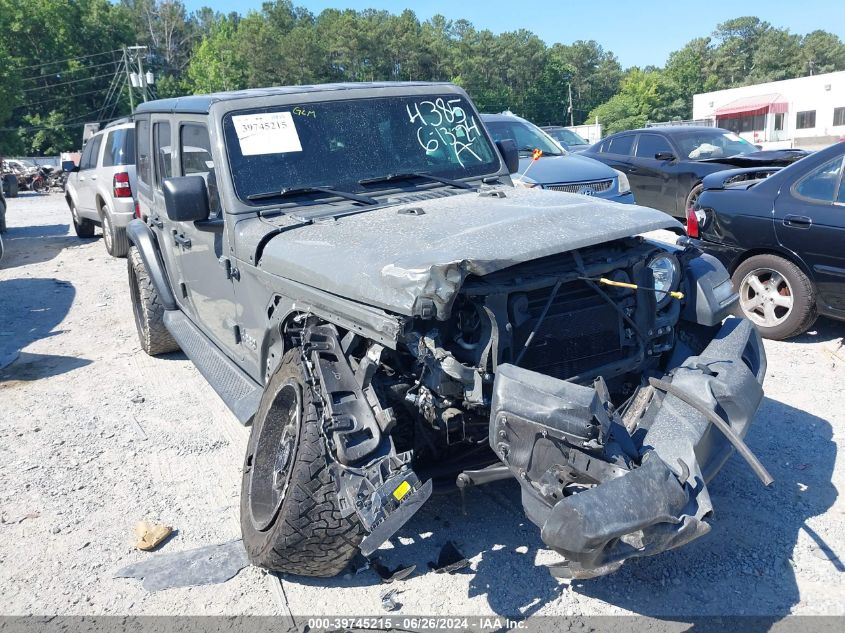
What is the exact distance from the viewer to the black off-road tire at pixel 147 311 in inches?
233

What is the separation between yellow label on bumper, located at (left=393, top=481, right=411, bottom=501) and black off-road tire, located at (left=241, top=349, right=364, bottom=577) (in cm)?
31

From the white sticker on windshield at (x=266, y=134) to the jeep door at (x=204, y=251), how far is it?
236mm

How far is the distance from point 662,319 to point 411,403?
131 cm

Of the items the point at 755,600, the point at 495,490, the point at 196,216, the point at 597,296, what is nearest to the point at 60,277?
the point at 196,216

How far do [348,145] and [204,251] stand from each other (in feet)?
3.79

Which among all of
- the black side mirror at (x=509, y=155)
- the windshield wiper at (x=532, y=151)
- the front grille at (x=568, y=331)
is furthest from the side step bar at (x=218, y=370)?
the windshield wiper at (x=532, y=151)

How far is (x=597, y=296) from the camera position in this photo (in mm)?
3088

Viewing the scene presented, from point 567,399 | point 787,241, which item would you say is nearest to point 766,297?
point 787,241

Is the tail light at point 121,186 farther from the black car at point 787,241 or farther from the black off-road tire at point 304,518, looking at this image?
the black off-road tire at point 304,518

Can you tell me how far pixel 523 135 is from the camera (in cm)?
1038

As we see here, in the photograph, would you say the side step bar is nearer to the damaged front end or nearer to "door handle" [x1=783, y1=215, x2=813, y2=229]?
the damaged front end

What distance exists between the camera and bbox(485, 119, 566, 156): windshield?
400 inches

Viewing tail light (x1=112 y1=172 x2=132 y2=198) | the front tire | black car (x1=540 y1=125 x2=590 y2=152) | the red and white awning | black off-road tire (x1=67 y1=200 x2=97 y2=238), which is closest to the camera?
tail light (x1=112 y1=172 x2=132 y2=198)

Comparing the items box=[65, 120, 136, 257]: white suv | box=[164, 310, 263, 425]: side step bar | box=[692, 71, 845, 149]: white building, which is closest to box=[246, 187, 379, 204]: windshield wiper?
box=[164, 310, 263, 425]: side step bar
